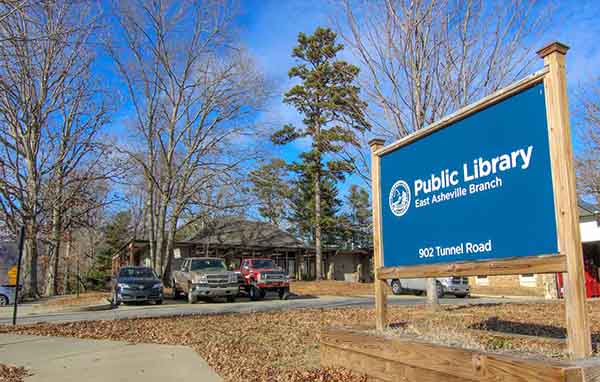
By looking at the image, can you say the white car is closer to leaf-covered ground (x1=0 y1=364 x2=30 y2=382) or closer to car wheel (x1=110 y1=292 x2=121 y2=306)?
car wheel (x1=110 y1=292 x2=121 y2=306)

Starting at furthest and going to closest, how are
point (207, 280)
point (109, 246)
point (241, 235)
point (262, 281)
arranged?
point (109, 246)
point (241, 235)
point (262, 281)
point (207, 280)

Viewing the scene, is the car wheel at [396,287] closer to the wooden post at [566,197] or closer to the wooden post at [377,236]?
the wooden post at [377,236]

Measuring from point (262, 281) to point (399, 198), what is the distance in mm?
17979

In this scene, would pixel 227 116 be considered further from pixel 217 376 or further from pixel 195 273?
pixel 217 376

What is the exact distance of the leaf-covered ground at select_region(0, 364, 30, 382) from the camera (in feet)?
20.7

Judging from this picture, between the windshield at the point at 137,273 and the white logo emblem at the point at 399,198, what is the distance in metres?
17.7

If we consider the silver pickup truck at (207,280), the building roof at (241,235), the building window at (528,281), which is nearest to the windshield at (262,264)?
the silver pickup truck at (207,280)

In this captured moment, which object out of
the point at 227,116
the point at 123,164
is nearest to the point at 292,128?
the point at 227,116

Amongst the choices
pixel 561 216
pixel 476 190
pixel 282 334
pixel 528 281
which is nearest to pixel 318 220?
pixel 528 281

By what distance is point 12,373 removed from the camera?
21.8 feet

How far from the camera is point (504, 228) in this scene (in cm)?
475

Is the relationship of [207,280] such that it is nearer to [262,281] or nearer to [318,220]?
→ [262,281]

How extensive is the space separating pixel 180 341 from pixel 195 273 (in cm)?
1283

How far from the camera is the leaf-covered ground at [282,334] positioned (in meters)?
5.76
